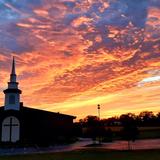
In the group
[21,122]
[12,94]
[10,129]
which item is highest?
[12,94]

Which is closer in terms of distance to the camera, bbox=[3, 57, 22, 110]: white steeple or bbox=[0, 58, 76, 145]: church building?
bbox=[0, 58, 76, 145]: church building

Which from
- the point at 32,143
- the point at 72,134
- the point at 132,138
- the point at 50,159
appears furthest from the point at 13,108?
the point at 50,159

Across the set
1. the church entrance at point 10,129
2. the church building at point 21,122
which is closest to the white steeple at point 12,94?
the church building at point 21,122

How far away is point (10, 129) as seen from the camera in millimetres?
68188

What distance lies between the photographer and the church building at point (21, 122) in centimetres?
6781

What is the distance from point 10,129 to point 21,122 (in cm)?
213

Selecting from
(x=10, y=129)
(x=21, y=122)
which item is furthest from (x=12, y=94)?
(x=10, y=129)

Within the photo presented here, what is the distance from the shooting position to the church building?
222 ft

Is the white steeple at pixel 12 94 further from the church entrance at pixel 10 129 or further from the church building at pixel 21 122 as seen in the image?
the church entrance at pixel 10 129

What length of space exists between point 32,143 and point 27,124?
15.4 ft

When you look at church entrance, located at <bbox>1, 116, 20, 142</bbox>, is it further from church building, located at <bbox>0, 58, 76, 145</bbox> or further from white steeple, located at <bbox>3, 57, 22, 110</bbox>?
white steeple, located at <bbox>3, 57, 22, 110</bbox>

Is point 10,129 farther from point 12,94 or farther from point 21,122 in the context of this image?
point 12,94

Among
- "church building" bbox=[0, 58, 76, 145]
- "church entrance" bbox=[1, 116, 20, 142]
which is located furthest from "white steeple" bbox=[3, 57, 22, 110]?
"church entrance" bbox=[1, 116, 20, 142]

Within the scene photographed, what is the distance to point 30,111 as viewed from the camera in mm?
69812
